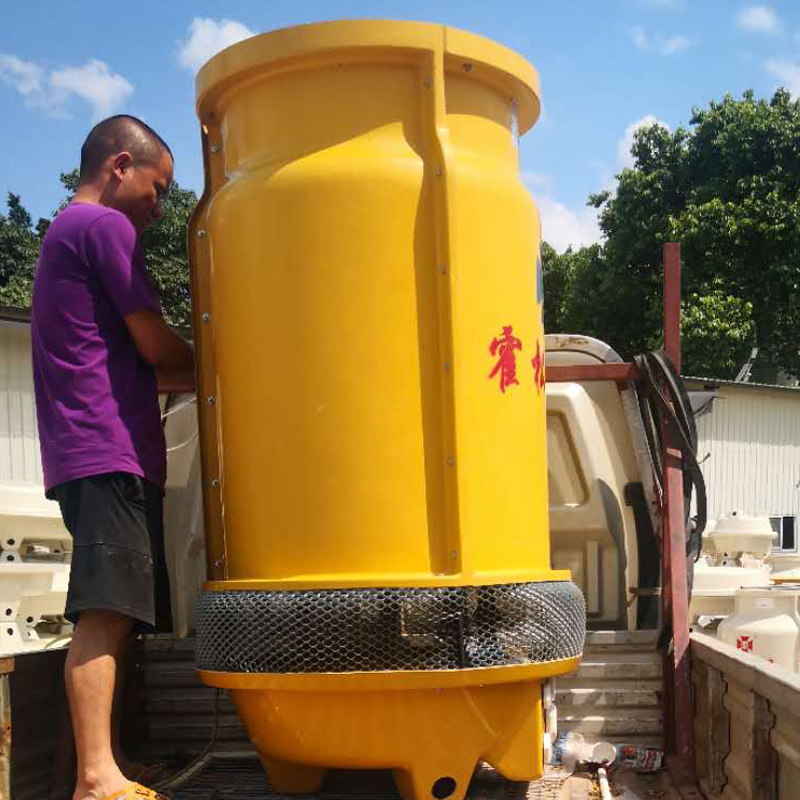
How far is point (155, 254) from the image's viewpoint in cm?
1886

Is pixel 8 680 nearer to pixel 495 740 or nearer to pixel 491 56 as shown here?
pixel 495 740

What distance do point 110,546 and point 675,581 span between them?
5.77ft

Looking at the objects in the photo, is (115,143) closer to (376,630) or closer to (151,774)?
(376,630)

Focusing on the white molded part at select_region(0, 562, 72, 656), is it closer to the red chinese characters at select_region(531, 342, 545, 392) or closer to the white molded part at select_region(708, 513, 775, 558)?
the red chinese characters at select_region(531, 342, 545, 392)

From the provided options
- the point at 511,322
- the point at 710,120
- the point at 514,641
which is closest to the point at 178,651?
the point at 514,641

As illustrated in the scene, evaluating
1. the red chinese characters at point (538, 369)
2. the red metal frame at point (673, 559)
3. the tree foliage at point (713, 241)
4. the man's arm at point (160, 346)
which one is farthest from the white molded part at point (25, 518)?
the tree foliage at point (713, 241)

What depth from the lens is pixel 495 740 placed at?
236 centimetres

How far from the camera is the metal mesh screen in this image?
2182 millimetres

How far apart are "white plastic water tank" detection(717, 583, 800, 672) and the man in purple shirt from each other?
8.79ft

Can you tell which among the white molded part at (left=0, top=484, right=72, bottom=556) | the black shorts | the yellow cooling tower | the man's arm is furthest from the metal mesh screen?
the white molded part at (left=0, top=484, right=72, bottom=556)

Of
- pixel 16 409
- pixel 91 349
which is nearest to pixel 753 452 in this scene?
pixel 16 409

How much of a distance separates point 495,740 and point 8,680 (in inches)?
47.1

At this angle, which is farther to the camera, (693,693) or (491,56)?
(693,693)

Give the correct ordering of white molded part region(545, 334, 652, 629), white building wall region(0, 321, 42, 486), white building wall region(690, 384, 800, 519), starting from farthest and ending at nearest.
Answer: white building wall region(690, 384, 800, 519) < white building wall region(0, 321, 42, 486) < white molded part region(545, 334, 652, 629)
